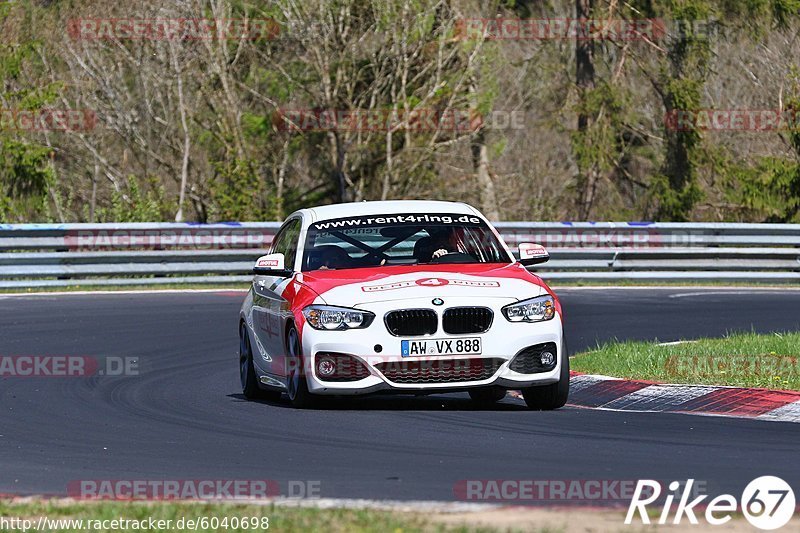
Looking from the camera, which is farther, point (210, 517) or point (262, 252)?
point (262, 252)

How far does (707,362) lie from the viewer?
1243 cm

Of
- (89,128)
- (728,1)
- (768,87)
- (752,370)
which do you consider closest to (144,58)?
(89,128)

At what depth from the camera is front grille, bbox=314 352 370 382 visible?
10289mm

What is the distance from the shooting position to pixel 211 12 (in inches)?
1320

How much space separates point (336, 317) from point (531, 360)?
1.36m

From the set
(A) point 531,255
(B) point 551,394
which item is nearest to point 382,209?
(A) point 531,255

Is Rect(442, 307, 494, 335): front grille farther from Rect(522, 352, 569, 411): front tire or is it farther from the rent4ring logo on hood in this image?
Rect(522, 352, 569, 411): front tire

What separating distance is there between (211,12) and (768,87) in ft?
48.9

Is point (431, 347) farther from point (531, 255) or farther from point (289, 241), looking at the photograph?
point (289, 241)

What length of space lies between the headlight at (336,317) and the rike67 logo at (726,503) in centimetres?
340

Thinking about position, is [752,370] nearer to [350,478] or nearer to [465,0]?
[350,478]

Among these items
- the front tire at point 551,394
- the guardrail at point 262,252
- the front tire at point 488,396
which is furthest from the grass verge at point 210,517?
the guardrail at point 262,252

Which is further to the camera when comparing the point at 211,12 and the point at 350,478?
the point at 211,12

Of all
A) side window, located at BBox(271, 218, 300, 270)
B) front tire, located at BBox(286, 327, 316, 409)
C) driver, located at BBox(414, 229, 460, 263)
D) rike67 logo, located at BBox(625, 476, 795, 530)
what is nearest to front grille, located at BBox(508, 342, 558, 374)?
driver, located at BBox(414, 229, 460, 263)
